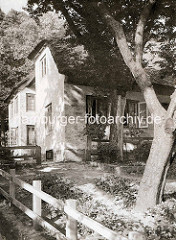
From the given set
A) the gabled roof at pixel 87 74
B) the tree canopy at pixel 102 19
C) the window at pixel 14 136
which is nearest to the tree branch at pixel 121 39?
the tree canopy at pixel 102 19

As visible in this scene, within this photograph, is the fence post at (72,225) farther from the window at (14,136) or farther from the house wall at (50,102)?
the window at (14,136)

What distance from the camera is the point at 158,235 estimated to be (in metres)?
4.34

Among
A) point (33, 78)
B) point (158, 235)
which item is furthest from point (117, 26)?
point (33, 78)

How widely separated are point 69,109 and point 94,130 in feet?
5.90

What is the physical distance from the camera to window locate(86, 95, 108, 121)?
14755 mm

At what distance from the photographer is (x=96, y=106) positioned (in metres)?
15.2

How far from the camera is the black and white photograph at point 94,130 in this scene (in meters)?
5.08

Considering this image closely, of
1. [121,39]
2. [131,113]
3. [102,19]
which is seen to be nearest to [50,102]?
[131,113]

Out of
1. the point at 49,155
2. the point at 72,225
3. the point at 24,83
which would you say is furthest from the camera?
the point at 24,83

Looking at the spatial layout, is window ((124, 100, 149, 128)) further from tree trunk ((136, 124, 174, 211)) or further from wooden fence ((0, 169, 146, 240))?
wooden fence ((0, 169, 146, 240))

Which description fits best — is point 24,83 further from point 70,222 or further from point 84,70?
point 70,222

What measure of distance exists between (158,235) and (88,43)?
7.71 m

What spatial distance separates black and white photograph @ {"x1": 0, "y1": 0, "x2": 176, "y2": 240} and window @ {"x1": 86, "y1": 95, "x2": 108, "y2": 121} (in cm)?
6

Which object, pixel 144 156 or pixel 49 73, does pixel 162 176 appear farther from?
pixel 49 73
